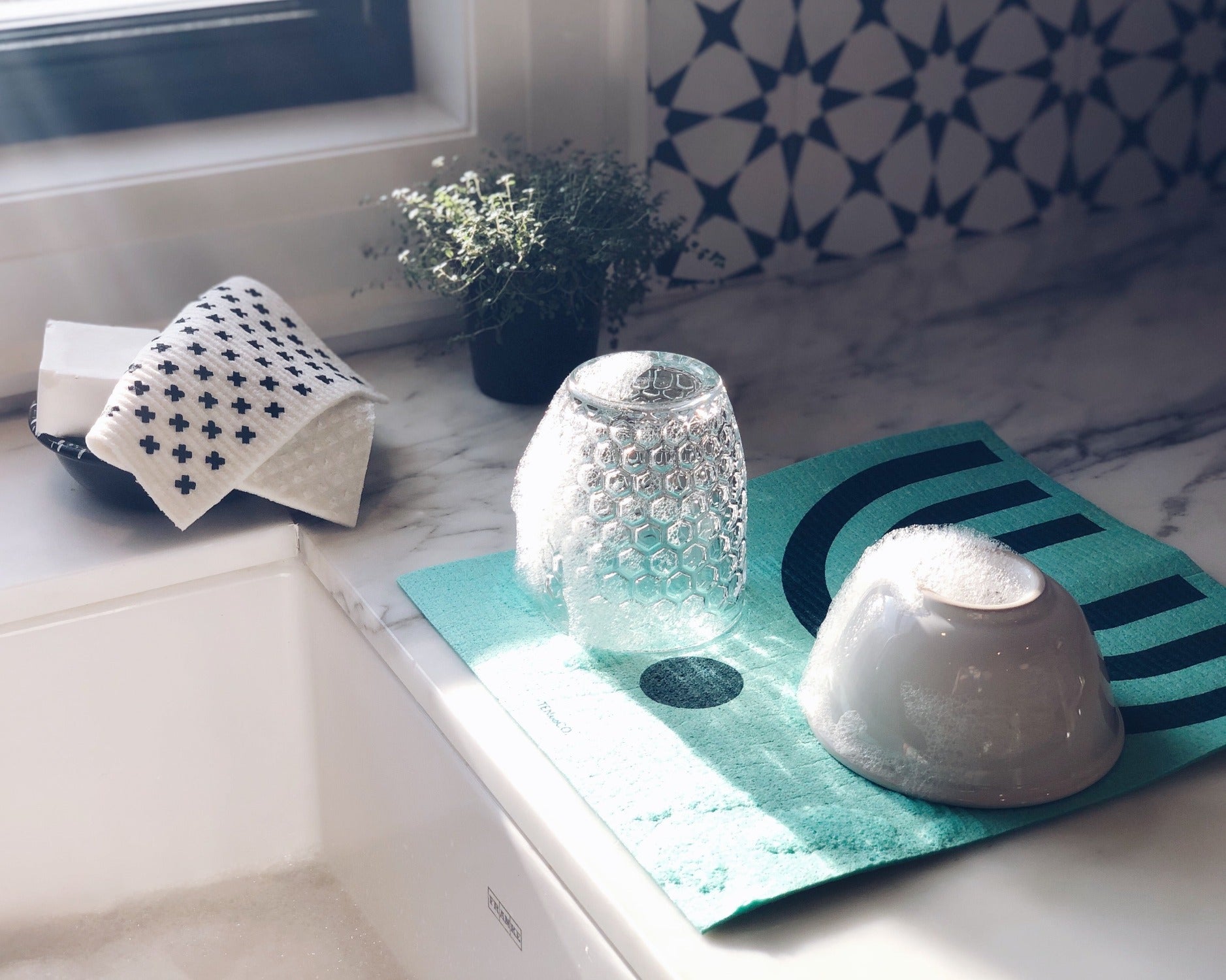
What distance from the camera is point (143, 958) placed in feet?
2.78

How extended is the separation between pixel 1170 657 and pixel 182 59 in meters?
0.86

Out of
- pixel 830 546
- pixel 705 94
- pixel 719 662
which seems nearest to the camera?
pixel 719 662

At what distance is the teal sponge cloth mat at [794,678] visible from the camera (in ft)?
1.94

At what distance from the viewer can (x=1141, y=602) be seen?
77 centimetres

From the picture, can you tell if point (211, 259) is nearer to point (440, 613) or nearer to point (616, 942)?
point (440, 613)

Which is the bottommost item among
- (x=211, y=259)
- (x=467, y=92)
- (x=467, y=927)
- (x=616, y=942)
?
(x=467, y=927)

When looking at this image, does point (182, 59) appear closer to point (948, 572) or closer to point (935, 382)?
point (935, 382)

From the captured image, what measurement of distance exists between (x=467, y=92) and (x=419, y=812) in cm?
60

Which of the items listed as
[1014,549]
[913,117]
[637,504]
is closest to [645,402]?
[637,504]

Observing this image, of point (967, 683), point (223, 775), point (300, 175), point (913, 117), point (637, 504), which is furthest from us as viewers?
point (913, 117)

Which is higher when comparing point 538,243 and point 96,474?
point 538,243

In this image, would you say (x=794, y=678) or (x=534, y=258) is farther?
(x=534, y=258)

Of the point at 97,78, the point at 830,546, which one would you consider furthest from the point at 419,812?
the point at 97,78

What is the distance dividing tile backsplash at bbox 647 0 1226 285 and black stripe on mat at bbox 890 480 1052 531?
429 mm
